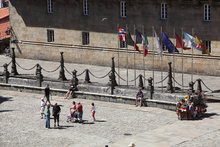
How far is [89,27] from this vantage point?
64375 mm

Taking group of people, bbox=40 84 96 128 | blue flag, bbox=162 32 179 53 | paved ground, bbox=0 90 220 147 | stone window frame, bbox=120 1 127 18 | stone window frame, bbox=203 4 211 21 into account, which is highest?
stone window frame, bbox=120 1 127 18

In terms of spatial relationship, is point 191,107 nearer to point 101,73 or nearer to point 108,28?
point 101,73

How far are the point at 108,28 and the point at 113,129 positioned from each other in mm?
19685

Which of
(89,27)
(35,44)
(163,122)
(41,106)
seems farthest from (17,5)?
(163,122)

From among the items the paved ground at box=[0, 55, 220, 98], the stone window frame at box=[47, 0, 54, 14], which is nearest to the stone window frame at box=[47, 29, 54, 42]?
the stone window frame at box=[47, 0, 54, 14]

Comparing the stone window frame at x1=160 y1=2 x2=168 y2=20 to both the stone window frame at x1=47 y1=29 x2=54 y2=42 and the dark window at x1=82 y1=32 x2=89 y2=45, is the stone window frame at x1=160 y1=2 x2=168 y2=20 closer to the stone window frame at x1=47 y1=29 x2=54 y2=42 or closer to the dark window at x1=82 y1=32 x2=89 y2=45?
the dark window at x1=82 y1=32 x2=89 y2=45

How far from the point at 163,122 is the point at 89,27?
20.3 metres

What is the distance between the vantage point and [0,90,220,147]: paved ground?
42.1 meters

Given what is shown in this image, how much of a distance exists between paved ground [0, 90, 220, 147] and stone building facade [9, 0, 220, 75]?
9.83 m

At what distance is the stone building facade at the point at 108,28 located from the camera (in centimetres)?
5794

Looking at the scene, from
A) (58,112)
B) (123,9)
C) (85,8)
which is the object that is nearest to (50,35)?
(85,8)

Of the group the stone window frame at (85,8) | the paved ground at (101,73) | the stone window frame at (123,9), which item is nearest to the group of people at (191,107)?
the paved ground at (101,73)

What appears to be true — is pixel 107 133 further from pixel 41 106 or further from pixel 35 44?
pixel 35 44

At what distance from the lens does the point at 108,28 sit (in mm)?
63250
